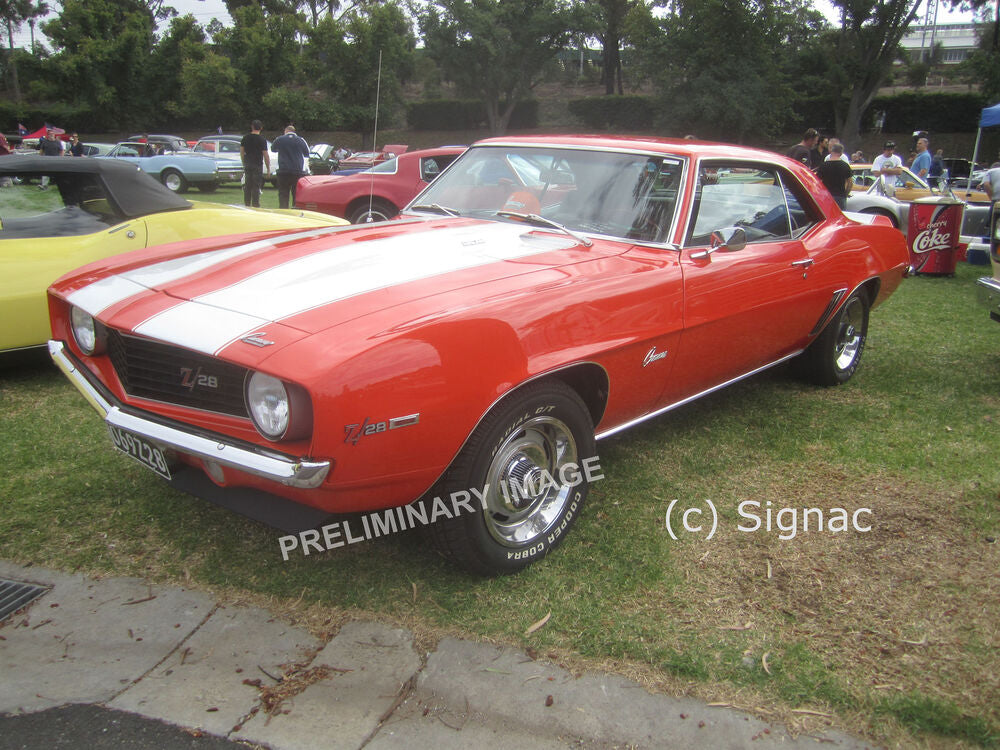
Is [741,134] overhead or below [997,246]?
overhead

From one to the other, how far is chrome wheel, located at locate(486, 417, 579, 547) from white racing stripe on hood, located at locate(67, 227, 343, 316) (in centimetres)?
134

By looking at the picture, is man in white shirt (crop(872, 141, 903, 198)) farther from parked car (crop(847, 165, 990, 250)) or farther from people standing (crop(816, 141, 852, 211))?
people standing (crop(816, 141, 852, 211))

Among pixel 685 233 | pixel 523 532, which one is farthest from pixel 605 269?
pixel 523 532

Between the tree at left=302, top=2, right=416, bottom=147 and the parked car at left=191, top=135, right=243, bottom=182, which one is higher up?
the tree at left=302, top=2, right=416, bottom=147

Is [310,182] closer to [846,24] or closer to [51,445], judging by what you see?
[51,445]

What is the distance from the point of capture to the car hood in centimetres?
228

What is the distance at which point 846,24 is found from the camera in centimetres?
3278

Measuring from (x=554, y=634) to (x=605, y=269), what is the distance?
1.35 m

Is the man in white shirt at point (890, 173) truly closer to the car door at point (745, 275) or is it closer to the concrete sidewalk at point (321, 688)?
the car door at point (745, 275)

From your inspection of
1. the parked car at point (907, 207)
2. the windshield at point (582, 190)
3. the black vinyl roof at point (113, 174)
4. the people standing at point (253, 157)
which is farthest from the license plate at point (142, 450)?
the people standing at point (253, 157)

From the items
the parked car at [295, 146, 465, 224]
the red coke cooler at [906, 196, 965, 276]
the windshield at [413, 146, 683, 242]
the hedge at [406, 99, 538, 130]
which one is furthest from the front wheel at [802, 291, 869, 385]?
the hedge at [406, 99, 538, 130]

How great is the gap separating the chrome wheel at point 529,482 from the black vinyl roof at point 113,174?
3.50 m

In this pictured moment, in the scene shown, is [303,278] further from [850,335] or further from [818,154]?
[818,154]

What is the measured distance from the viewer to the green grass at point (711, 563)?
2246 mm
